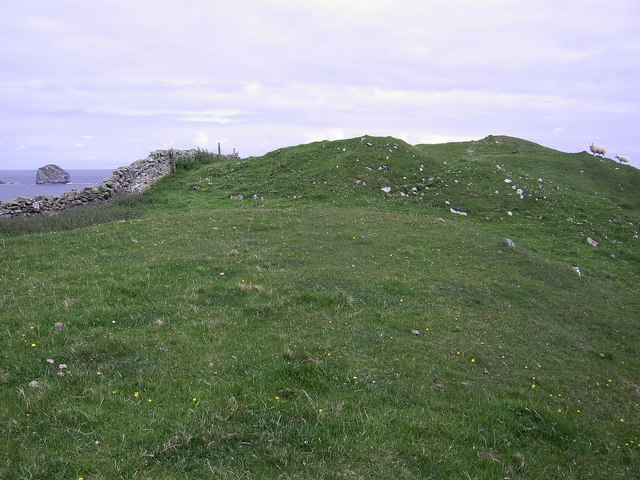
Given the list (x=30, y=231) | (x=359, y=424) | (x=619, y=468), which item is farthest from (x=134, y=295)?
(x=30, y=231)

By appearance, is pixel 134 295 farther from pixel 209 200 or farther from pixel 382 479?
pixel 209 200

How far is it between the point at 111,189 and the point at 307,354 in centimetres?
2799

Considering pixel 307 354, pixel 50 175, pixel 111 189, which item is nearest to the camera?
pixel 307 354

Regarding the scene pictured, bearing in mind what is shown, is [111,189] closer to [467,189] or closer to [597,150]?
[467,189]

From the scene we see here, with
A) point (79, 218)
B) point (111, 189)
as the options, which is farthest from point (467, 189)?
point (111, 189)

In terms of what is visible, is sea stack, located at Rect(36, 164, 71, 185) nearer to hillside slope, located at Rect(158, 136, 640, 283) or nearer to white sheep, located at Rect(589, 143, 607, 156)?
hillside slope, located at Rect(158, 136, 640, 283)

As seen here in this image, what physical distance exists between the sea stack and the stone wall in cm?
10052

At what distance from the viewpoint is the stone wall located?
2495cm

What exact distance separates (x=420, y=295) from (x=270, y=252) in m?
5.67

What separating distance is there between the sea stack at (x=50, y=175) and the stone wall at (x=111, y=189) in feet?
330

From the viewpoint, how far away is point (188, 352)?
7.38 metres

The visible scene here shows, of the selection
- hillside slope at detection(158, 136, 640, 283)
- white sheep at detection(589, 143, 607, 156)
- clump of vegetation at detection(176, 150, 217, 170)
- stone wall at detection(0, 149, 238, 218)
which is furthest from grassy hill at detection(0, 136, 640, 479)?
white sheep at detection(589, 143, 607, 156)

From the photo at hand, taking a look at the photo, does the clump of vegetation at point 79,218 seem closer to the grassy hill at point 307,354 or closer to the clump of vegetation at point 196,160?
the grassy hill at point 307,354

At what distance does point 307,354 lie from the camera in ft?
24.2
